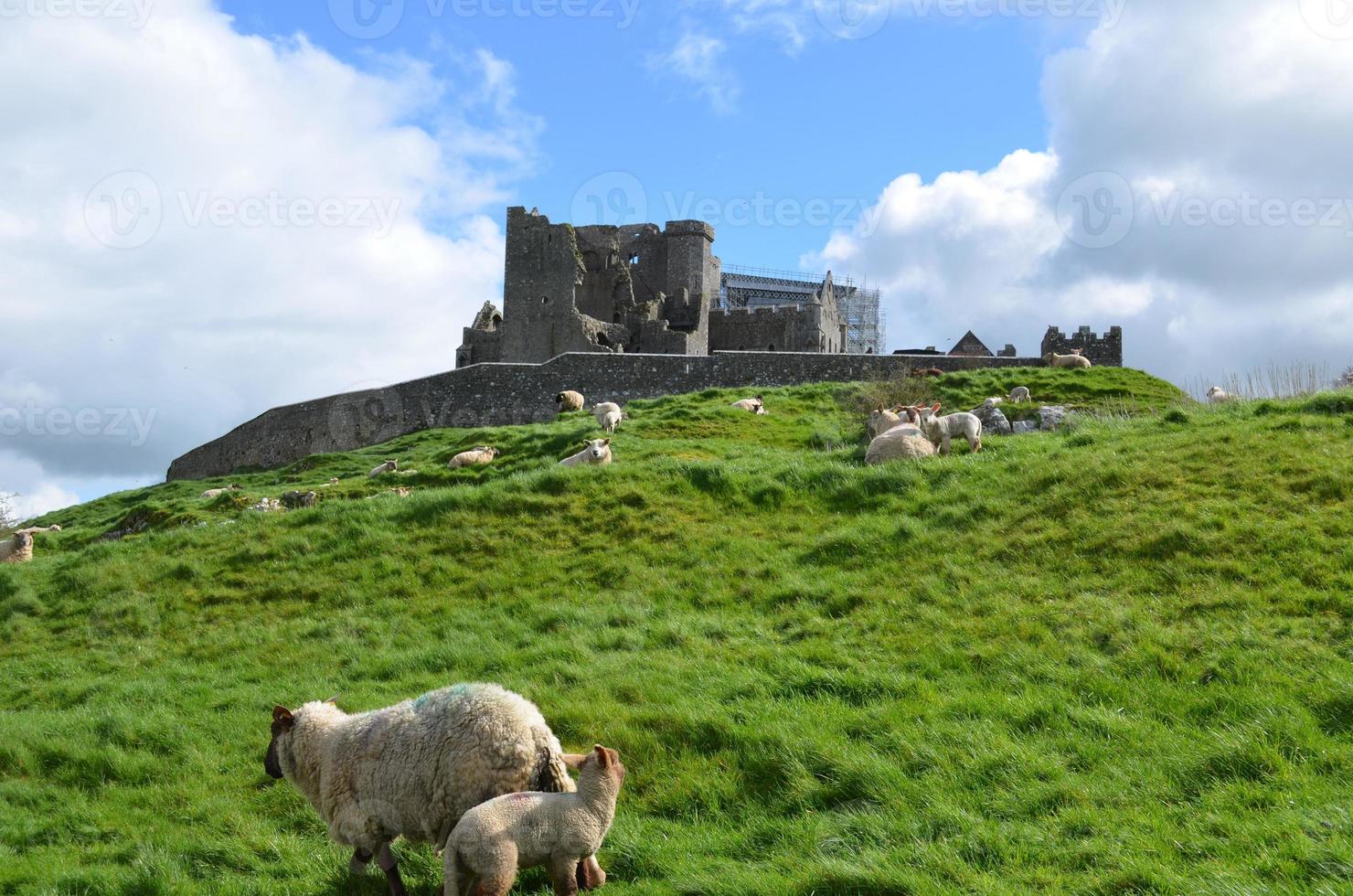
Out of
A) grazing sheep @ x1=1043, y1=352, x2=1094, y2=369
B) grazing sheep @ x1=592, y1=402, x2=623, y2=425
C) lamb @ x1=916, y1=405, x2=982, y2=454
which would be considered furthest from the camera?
grazing sheep @ x1=1043, y1=352, x2=1094, y2=369

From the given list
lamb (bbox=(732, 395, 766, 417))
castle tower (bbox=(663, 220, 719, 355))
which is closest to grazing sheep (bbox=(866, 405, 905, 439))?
lamb (bbox=(732, 395, 766, 417))

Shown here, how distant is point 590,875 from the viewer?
6250 mm

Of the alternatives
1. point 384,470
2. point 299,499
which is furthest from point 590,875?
point 384,470

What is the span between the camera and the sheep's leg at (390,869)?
6373 millimetres

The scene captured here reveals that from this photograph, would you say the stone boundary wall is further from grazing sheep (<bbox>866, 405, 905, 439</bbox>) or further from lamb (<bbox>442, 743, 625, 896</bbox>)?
lamb (<bbox>442, 743, 625, 896</bbox>)

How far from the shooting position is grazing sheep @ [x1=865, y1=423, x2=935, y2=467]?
1616 cm

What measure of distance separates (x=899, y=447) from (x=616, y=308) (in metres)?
42.4

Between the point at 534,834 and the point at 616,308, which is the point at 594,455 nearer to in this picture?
the point at 534,834

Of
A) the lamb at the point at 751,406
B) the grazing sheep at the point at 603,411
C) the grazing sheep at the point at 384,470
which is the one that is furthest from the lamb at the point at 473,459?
the lamb at the point at 751,406

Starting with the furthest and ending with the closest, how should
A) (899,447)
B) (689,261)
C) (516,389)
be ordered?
(689,261) → (516,389) → (899,447)

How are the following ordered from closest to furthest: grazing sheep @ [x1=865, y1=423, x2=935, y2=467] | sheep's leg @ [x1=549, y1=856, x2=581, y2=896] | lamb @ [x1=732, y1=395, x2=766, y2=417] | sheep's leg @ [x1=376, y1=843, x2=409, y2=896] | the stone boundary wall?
sheep's leg @ [x1=549, y1=856, x2=581, y2=896] < sheep's leg @ [x1=376, y1=843, x2=409, y2=896] < grazing sheep @ [x1=865, y1=423, x2=935, y2=467] < lamb @ [x1=732, y1=395, x2=766, y2=417] < the stone boundary wall

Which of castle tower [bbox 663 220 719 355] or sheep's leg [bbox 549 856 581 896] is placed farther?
castle tower [bbox 663 220 719 355]

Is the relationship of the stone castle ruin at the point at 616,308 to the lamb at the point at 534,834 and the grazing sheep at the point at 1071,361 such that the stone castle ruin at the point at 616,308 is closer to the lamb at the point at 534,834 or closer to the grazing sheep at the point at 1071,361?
the grazing sheep at the point at 1071,361

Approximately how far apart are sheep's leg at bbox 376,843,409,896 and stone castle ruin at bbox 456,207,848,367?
42096mm
